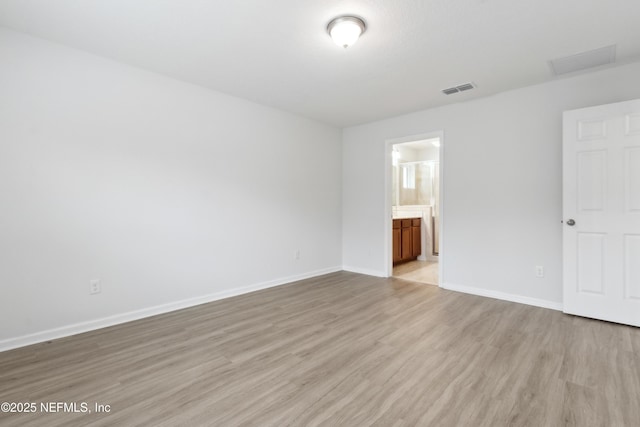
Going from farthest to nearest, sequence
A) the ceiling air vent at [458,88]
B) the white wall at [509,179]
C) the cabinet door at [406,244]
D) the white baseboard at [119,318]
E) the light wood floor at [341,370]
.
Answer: the cabinet door at [406,244], the ceiling air vent at [458,88], the white wall at [509,179], the white baseboard at [119,318], the light wood floor at [341,370]

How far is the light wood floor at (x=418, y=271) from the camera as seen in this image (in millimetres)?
4605

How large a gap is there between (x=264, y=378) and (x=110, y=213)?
212 cm

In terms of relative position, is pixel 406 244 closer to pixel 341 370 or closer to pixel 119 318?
pixel 341 370

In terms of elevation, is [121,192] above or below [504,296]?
above

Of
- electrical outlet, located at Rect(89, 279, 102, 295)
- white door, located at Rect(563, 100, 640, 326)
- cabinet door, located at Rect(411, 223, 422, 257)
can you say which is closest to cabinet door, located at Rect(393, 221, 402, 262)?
cabinet door, located at Rect(411, 223, 422, 257)

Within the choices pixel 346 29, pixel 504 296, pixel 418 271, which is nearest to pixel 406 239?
pixel 418 271

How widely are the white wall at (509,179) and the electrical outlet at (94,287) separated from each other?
3977 mm

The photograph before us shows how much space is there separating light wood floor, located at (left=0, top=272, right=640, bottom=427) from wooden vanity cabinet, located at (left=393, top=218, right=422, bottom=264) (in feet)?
7.68

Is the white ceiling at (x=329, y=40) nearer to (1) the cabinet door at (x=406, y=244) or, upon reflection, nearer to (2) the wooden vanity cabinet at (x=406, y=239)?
(2) the wooden vanity cabinet at (x=406, y=239)

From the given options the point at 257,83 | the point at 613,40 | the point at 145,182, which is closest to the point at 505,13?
the point at 613,40

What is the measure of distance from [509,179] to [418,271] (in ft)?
7.27

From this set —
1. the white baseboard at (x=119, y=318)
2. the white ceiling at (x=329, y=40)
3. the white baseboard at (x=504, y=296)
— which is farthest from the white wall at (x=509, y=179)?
the white baseboard at (x=119, y=318)

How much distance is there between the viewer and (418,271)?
5.21 meters

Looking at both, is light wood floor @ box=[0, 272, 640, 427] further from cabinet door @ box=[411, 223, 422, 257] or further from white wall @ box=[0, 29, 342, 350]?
cabinet door @ box=[411, 223, 422, 257]
